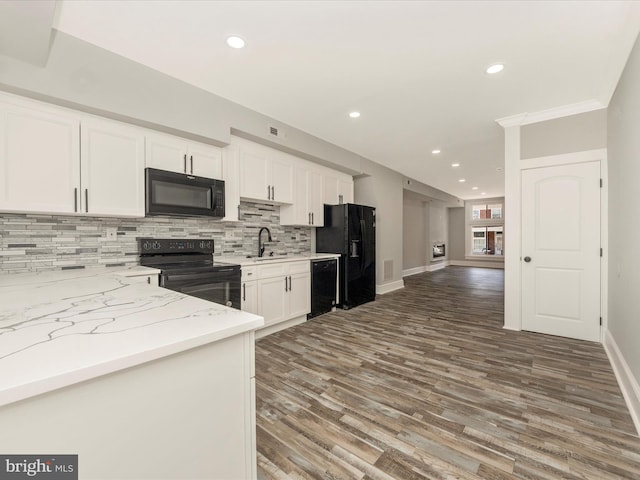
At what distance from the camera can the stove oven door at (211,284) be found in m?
2.64

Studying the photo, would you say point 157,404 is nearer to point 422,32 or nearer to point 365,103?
point 422,32

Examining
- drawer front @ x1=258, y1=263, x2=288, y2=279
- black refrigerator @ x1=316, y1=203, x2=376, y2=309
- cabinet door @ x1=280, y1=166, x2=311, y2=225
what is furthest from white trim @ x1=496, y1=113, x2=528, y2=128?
drawer front @ x1=258, y1=263, x2=288, y2=279

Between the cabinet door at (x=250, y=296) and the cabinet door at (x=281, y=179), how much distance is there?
4.07ft

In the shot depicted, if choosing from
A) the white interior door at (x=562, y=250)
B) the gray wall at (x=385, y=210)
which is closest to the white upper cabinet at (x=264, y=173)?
the gray wall at (x=385, y=210)

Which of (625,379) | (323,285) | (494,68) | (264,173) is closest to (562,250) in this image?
(625,379)

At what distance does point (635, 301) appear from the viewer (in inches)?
83.7

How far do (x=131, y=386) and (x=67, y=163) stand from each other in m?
2.34

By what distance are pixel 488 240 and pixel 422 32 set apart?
1114 centimetres

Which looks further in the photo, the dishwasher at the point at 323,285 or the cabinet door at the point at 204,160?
the dishwasher at the point at 323,285

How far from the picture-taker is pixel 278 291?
3.66 meters

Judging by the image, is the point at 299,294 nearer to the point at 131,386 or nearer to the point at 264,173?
the point at 264,173

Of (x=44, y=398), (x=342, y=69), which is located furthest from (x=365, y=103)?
(x=44, y=398)

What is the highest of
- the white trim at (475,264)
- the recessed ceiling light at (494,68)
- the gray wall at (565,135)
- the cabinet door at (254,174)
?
the recessed ceiling light at (494,68)

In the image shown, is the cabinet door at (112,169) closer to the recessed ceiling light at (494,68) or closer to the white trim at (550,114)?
the recessed ceiling light at (494,68)
